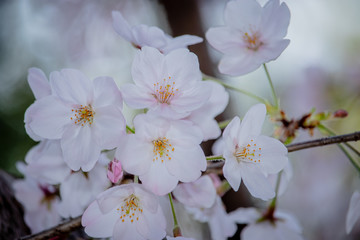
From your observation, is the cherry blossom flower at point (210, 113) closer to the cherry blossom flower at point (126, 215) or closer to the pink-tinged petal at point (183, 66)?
the pink-tinged petal at point (183, 66)

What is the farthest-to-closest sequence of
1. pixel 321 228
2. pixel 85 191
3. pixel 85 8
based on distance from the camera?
pixel 85 8 → pixel 321 228 → pixel 85 191

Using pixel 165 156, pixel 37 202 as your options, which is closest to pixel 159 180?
pixel 165 156

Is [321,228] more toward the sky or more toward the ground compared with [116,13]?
more toward the ground

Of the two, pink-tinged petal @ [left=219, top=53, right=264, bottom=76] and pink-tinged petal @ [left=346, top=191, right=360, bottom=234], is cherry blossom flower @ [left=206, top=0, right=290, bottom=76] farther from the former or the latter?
pink-tinged petal @ [left=346, top=191, right=360, bottom=234]

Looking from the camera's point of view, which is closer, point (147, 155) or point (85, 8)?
point (147, 155)

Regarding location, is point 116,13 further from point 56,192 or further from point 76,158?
point 56,192

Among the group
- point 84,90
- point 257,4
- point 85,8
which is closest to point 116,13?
point 84,90
